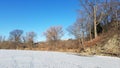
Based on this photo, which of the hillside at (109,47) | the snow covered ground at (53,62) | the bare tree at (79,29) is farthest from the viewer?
the bare tree at (79,29)

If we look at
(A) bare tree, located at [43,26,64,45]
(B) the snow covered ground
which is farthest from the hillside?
(A) bare tree, located at [43,26,64,45]

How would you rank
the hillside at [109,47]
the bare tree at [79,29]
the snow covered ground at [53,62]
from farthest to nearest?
the bare tree at [79,29], the hillside at [109,47], the snow covered ground at [53,62]

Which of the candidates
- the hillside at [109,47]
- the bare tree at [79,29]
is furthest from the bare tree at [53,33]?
the hillside at [109,47]

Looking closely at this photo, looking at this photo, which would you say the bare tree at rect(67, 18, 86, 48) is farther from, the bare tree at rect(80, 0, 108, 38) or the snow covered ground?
the snow covered ground

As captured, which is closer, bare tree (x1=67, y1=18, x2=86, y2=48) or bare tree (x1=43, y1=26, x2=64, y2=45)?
Answer: bare tree (x1=67, y1=18, x2=86, y2=48)

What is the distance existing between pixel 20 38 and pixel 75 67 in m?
67.6

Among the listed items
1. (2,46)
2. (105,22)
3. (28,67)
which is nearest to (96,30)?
(105,22)

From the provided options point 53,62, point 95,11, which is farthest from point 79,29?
point 53,62

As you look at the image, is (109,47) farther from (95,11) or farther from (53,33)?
(53,33)

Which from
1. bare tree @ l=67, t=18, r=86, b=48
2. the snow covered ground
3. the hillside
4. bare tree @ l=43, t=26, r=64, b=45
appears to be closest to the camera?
the snow covered ground

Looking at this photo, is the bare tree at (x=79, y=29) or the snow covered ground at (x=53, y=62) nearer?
the snow covered ground at (x=53, y=62)

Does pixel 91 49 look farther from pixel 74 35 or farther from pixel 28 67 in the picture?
pixel 74 35

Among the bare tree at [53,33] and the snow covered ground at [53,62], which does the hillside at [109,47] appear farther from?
the bare tree at [53,33]

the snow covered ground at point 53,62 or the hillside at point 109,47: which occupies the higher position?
the hillside at point 109,47
